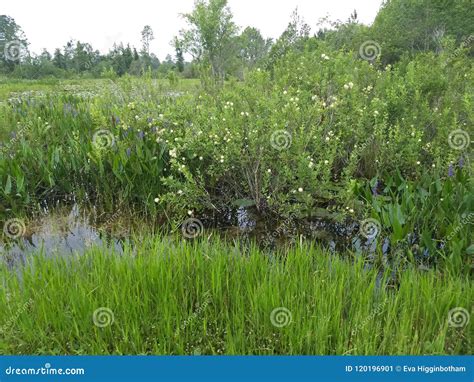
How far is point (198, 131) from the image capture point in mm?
4578

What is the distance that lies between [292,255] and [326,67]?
3.47 meters

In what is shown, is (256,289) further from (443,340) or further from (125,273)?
(443,340)

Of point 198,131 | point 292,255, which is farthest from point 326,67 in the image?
point 292,255
